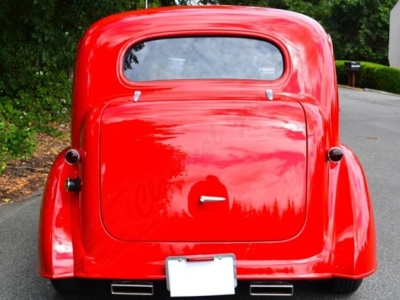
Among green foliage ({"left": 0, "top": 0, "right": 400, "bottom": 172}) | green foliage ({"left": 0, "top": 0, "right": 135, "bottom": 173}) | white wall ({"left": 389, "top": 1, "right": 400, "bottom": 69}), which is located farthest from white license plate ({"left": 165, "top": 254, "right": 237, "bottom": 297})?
white wall ({"left": 389, "top": 1, "right": 400, "bottom": 69})

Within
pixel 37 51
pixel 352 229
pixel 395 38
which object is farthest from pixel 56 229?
pixel 395 38

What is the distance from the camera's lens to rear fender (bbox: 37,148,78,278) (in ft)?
9.54

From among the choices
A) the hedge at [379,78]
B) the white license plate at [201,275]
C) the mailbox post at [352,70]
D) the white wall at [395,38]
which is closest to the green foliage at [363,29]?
the white wall at [395,38]

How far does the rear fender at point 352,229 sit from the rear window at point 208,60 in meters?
0.78

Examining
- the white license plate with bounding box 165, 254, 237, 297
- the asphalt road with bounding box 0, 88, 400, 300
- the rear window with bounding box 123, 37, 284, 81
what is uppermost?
the rear window with bounding box 123, 37, 284, 81

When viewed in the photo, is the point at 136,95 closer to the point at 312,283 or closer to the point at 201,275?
the point at 201,275

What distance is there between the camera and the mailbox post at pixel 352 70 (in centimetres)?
2514

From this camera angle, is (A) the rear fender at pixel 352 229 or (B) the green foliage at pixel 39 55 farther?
(B) the green foliage at pixel 39 55

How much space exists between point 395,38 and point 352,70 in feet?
14.5

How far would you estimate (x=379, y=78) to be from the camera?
76.0 feet

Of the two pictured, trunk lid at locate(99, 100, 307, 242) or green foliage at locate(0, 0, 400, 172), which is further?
green foliage at locate(0, 0, 400, 172)

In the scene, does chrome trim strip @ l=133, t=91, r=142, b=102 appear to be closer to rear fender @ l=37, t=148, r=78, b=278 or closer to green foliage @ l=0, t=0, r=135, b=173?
rear fender @ l=37, t=148, r=78, b=278

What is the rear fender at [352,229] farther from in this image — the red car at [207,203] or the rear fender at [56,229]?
the rear fender at [56,229]

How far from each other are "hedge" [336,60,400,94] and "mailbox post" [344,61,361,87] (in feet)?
0.74
